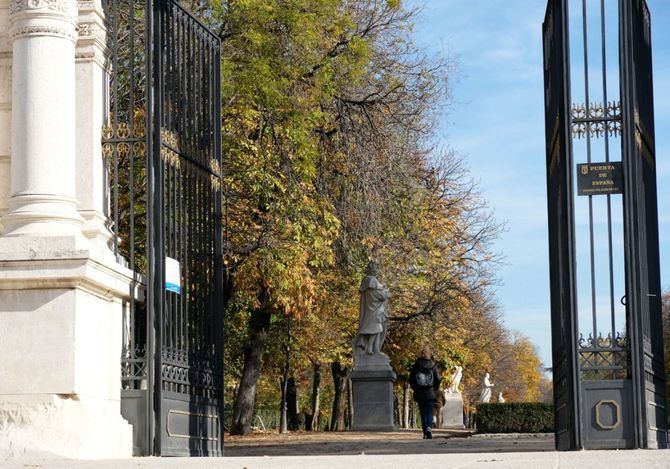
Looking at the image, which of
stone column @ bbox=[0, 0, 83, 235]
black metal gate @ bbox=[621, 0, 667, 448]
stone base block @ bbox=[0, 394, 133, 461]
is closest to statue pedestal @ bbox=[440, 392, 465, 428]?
black metal gate @ bbox=[621, 0, 667, 448]

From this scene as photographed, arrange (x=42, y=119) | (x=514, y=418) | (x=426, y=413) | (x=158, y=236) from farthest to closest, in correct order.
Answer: (x=514, y=418) → (x=426, y=413) → (x=158, y=236) → (x=42, y=119)

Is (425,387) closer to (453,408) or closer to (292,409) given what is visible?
(292,409)

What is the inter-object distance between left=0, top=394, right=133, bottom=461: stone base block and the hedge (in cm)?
2526

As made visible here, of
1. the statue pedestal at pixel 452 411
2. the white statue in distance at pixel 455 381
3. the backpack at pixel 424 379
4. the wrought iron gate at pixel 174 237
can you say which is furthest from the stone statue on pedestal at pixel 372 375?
the statue pedestal at pixel 452 411

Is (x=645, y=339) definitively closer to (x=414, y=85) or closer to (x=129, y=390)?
(x=129, y=390)

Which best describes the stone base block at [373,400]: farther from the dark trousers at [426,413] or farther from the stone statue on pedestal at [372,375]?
the dark trousers at [426,413]

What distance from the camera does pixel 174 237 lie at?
41.4 ft

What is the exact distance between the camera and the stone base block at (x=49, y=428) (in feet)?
34.4

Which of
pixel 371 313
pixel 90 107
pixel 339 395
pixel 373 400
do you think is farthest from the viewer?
pixel 339 395

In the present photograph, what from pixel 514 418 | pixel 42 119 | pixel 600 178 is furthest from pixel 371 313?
pixel 42 119

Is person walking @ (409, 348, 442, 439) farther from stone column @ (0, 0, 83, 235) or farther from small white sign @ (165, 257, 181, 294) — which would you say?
→ stone column @ (0, 0, 83, 235)

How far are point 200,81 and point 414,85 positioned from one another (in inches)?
518

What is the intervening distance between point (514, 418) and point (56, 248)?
26.6m

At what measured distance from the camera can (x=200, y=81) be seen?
13.7m
